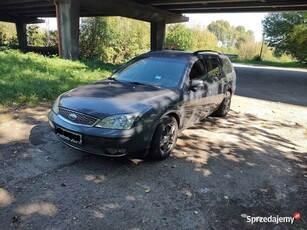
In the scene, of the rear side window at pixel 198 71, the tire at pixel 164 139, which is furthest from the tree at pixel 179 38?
the tire at pixel 164 139

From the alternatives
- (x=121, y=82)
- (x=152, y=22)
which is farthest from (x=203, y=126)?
(x=152, y=22)

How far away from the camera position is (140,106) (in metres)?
3.92

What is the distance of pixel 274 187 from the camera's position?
3.93m

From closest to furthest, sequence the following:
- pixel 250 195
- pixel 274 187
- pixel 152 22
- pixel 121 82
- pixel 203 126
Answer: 1. pixel 250 195
2. pixel 274 187
3. pixel 121 82
4. pixel 203 126
5. pixel 152 22

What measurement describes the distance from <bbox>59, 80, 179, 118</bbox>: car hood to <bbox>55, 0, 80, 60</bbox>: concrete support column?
11.6 m

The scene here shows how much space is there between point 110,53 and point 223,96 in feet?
51.1

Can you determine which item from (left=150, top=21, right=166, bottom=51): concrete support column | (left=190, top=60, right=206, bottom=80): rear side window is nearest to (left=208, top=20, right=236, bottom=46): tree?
(left=150, top=21, right=166, bottom=51): concrete support column

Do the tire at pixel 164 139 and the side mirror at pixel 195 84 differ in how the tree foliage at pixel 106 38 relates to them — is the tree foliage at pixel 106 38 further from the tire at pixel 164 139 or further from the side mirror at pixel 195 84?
the tire at pixel 164 139

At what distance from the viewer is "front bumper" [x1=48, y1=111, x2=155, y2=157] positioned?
3639mm

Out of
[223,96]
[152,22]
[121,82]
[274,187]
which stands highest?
[152,22]

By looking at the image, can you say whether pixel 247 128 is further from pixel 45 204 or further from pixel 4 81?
pixel 4 81

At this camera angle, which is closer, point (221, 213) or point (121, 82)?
point (221, 213)

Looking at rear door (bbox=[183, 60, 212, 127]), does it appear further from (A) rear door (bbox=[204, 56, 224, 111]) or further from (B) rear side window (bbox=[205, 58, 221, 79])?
(B) rear side window (bbox=[205, 58, 221, 79])

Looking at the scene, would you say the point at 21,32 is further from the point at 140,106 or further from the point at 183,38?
the point at 140,106
